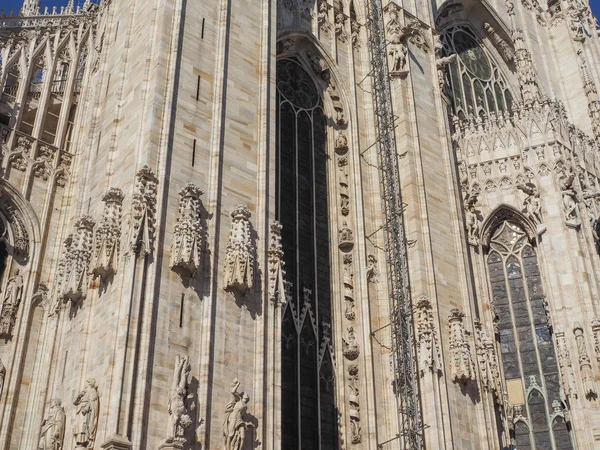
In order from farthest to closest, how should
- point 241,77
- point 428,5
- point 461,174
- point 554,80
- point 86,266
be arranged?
point 554,80 < point 428,5 < point 461,174 < point 241,77 < point 86,266

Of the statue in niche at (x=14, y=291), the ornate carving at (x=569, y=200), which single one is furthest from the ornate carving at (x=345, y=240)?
the statue in niche at (x=14, y=291)

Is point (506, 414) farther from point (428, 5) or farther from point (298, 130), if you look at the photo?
point (428, 5)

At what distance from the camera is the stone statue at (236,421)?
14711mm

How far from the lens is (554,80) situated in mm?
32094

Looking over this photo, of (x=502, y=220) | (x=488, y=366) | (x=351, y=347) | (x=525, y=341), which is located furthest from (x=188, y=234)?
(x=502, y=220)

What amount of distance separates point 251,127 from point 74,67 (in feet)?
23.2

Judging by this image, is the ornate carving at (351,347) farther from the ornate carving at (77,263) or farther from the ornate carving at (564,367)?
the ornate carving at (77,263)

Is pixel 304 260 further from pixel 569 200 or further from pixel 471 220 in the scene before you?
pixel 569 200

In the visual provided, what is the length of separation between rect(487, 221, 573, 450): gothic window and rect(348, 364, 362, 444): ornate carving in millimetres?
4992

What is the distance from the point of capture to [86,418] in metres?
13.9

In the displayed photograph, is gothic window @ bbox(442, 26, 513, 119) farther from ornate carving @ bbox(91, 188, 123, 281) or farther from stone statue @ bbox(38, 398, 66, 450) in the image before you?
stone statue @ bbox(38, 398, 66, 450)

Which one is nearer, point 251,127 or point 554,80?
point 251,127

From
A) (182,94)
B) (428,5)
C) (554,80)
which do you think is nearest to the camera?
(182,94)

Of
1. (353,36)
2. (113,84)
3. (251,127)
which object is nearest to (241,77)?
(251,127)
